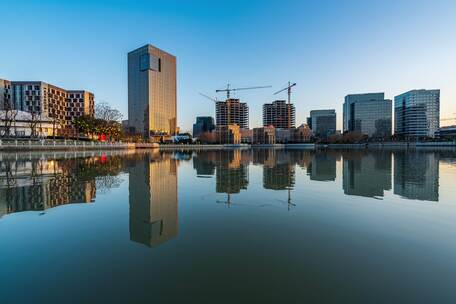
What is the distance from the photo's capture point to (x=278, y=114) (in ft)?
609

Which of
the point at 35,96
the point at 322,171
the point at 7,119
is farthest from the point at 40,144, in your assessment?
the point at 35,96

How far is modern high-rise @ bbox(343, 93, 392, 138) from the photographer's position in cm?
15438

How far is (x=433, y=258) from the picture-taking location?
161 inches

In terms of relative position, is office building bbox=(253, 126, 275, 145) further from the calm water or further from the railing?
the calm water

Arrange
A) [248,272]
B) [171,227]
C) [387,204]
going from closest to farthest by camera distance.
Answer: [248,272] < [171,227] < [387,204]

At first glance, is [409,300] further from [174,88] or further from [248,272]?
[174,88]

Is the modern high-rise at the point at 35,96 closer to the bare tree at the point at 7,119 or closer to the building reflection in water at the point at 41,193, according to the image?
the bare tree at the point at 7,119

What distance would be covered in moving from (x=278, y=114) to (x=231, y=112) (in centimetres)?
3648

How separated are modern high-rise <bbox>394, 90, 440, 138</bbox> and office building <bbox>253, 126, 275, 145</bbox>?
71804mm

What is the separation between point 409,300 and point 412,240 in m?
2.55

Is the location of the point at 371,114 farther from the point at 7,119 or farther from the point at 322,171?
the point at 7,119

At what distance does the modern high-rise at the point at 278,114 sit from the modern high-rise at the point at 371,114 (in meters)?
41.3

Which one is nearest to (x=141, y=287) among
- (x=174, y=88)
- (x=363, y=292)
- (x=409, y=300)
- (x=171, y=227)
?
(x=171, y=227)

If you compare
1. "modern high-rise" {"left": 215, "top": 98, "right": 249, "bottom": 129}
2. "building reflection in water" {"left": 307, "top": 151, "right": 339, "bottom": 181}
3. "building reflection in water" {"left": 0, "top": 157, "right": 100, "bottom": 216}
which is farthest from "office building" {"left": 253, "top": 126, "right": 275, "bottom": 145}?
"building reflection in water" {"left": 0, "top": 157, "right": 100, "bottom": 216}
